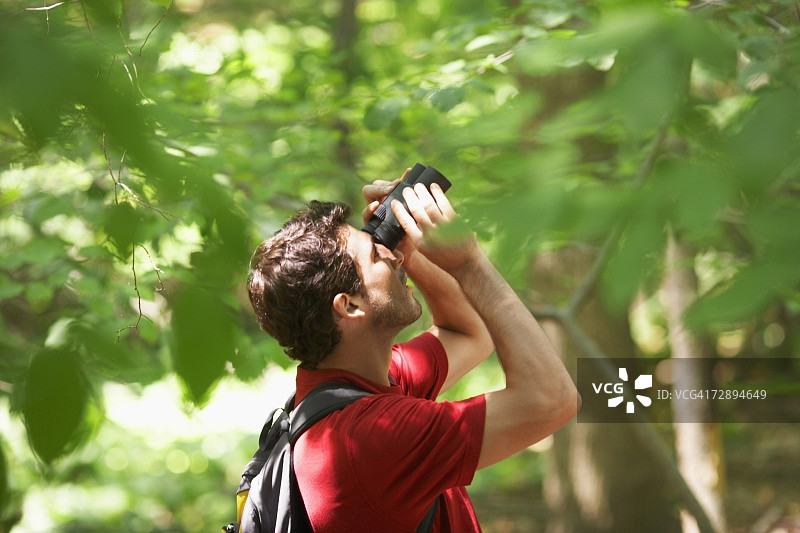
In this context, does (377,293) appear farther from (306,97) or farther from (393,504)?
(306,97)

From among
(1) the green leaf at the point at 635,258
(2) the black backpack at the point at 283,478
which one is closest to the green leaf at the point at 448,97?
(2) the black backpack at the point at 283,478

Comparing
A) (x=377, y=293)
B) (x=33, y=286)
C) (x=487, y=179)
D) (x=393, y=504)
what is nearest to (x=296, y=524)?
(x=393, y=504)

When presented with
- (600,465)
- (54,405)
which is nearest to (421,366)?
(54,405)

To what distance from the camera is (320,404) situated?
5.74ft

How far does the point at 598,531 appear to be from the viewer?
16.5ft

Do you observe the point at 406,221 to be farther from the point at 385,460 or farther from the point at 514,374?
the point at 385,460

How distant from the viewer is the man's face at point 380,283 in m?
1.91

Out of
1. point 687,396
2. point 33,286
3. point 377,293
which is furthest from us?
point 687,396

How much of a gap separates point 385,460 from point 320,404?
0.22 meters

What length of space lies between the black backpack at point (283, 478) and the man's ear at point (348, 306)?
17cm

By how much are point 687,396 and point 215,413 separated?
383cm

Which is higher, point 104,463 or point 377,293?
point 377,293

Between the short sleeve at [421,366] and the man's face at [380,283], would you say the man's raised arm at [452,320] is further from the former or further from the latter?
the man's face at [380,283]

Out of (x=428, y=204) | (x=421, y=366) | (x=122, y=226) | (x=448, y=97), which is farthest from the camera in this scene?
(x=448, y=97)
